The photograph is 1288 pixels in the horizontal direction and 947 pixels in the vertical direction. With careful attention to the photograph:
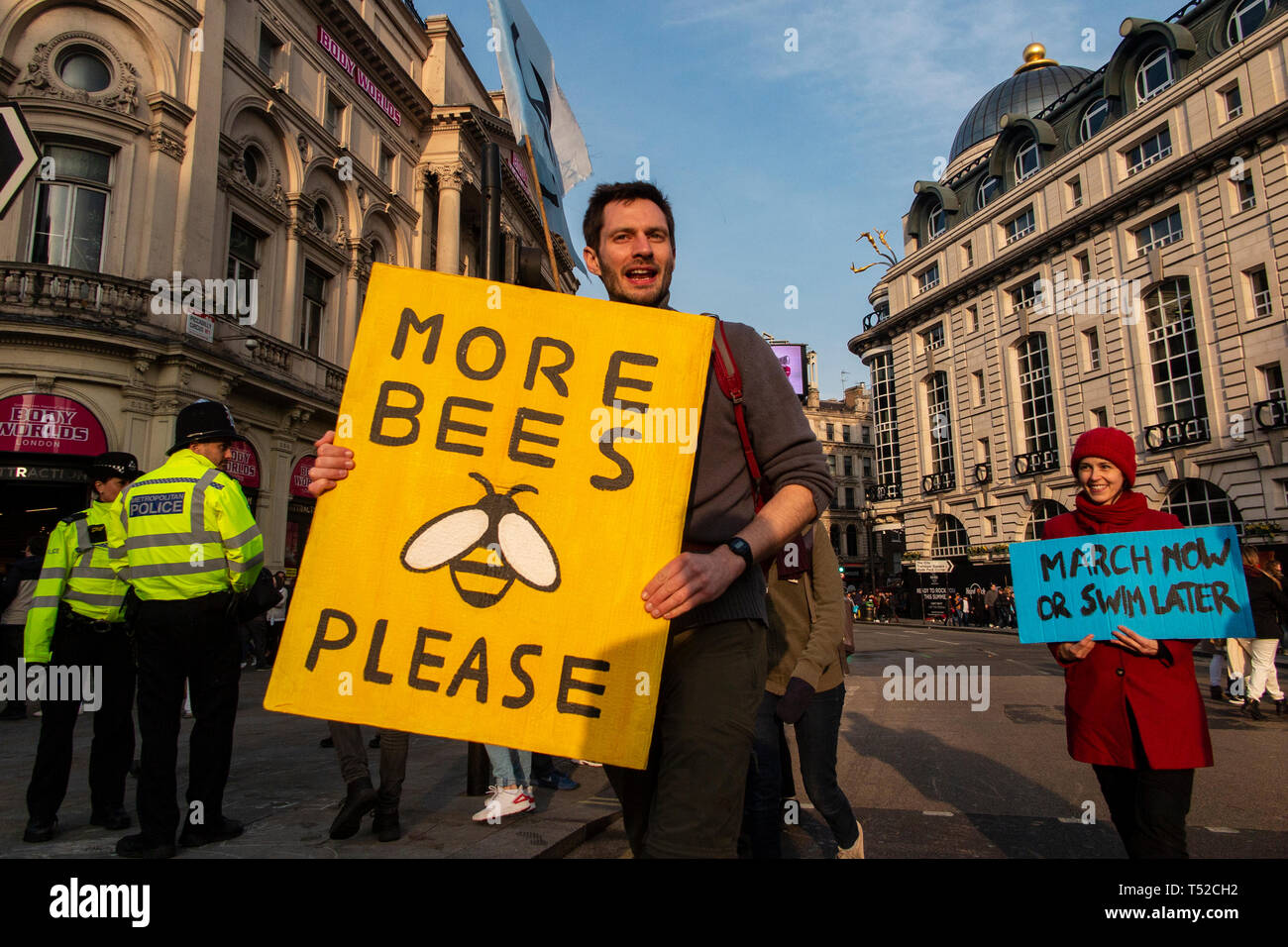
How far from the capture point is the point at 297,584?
199 centimetres

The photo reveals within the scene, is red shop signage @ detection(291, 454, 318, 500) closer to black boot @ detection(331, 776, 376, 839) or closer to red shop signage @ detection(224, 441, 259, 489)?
red shop signage @ detection(224, 441, 259, 489)

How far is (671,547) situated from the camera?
1.87 meters

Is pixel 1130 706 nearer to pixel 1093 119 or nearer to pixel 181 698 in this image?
pixel 181 698

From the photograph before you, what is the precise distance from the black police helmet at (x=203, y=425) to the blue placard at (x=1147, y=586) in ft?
13.7

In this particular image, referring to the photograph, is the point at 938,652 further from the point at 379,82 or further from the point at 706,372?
the point at 379,82

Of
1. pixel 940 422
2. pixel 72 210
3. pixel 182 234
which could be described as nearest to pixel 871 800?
pixel 182 234

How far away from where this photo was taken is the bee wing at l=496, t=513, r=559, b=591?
191 cm

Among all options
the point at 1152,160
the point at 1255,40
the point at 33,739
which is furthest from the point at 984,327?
the point at 33,739

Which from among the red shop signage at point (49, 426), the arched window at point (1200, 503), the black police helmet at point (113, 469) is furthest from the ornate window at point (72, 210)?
the arched window at point (1200, 503)

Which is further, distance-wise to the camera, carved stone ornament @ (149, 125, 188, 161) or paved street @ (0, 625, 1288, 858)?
carved stone ornament @ (149, 125, 188, 161)

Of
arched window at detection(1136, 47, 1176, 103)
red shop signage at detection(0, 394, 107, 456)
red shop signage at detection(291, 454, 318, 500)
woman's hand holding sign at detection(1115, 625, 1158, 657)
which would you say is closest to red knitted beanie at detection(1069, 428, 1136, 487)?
woman's hand holding sign at detection(1115, 625, 1158, 657)

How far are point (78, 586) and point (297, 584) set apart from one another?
375 cm

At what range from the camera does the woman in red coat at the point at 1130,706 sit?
2770mm

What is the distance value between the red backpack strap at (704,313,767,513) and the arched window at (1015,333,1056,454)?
39.2m
